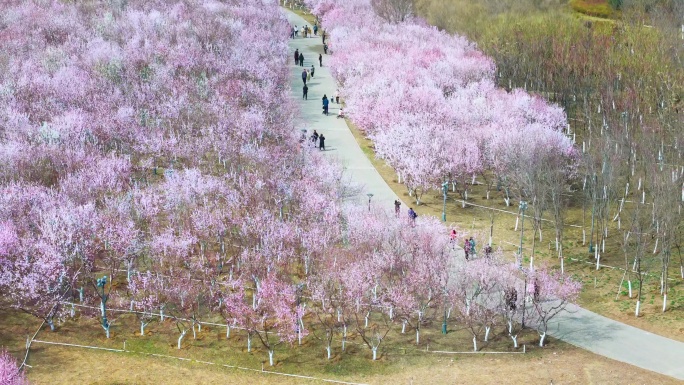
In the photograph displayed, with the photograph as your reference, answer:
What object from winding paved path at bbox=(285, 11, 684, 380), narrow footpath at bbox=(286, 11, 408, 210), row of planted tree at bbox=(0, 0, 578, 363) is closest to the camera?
winding paved path at bbox=(285, 11, 684, 380)

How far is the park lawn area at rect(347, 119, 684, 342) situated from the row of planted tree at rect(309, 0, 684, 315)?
45 cm

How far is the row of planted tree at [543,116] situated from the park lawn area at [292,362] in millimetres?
6824

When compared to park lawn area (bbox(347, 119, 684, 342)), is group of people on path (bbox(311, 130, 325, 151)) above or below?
above

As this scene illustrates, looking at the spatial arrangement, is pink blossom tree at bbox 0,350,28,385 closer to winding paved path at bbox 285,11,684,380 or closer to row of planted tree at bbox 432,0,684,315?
winding paved path at bbox 285,11,684,380

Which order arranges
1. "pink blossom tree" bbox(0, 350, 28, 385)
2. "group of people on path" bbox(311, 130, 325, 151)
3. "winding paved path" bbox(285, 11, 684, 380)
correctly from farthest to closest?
"group of people on path" bbox(311, 130, 325, 151), "winding paved path" bbox(285, 11, 684, 380), "pink blossom tree" bbox(0, 350, 28, 385)

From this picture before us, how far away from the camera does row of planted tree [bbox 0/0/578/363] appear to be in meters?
37.0

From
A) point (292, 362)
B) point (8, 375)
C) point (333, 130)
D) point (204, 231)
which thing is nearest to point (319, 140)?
point (333, 130)

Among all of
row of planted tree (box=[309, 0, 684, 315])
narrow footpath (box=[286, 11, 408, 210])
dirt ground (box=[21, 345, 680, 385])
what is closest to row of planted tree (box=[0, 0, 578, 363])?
dirt ground (box=[21, 345, 680, 385])

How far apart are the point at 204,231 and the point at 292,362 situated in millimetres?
9463

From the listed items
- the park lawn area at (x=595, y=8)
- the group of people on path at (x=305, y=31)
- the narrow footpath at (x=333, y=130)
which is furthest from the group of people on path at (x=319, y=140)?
the park lawn area at (x=595, y=8)

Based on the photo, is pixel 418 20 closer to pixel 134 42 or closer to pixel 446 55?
pixel 446 55

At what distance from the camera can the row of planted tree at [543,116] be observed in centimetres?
4628

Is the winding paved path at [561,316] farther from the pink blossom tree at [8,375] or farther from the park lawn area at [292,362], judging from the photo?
the pink blossom tree at [8,375]

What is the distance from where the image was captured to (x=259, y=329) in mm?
36875
